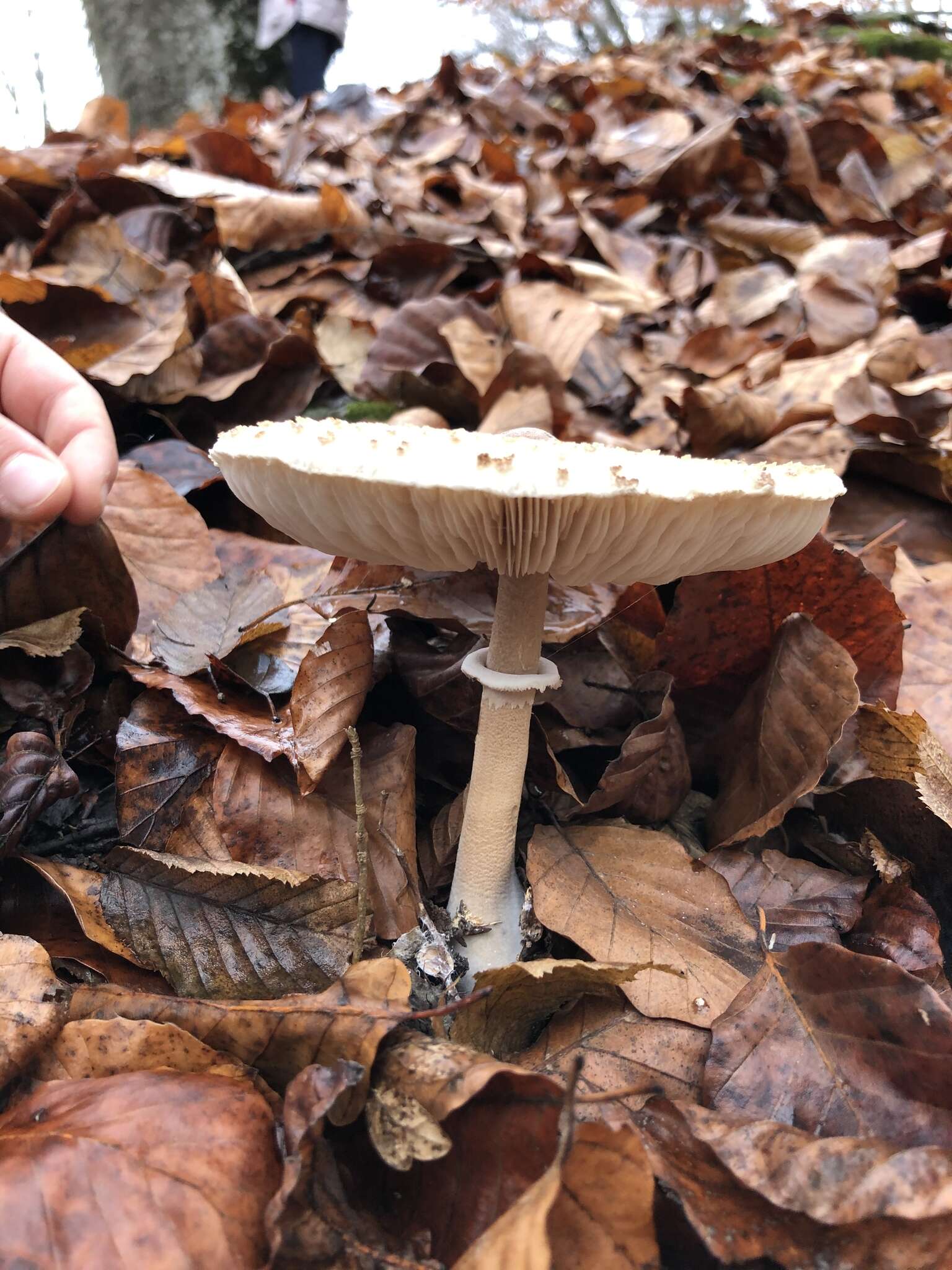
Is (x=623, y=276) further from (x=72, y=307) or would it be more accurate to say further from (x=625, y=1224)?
(x=625, y=1224)

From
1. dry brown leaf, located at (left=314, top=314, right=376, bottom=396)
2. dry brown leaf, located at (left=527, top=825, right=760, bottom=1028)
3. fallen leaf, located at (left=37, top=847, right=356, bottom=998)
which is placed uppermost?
dry brown leaf, located at (left=314, top=314, right=376, bottom=396)

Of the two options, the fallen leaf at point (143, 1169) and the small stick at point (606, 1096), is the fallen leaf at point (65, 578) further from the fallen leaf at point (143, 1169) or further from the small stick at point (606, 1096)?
the small stick at point (606, 1096)

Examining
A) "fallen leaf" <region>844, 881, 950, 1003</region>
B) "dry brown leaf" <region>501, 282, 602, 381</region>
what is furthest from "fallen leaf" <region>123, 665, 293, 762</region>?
"dry brown leaf" <region>501, 282, 602, 381</region>

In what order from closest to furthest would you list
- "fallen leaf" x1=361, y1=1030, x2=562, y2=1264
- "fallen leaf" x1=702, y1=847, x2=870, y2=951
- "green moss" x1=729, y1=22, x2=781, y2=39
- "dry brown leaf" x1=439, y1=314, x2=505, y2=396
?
"fallen leaf" x1=361, y1=1030, x2=562, y2=1264, "fallen leaf" x1=702, y1=847, x2=870, y2=951, "dry brown leaf" x1=439, y1=314, x2=505, y2=396, "green moss" x1=729, y1=22, x2=781, y2=39

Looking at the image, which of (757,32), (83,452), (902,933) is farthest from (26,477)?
(757,32)

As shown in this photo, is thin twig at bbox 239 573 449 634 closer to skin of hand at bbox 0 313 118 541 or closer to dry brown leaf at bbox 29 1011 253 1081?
skin of hand at bbox 0 313 118 541

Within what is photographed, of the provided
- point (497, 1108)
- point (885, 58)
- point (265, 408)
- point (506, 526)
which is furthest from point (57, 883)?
point (885, 58)

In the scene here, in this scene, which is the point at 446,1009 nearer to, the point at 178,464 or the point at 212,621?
the point at 212,621
